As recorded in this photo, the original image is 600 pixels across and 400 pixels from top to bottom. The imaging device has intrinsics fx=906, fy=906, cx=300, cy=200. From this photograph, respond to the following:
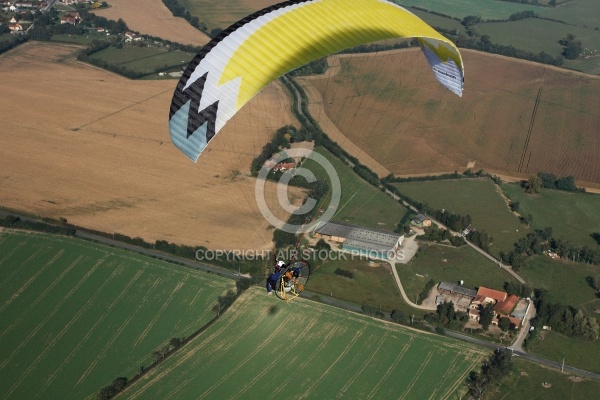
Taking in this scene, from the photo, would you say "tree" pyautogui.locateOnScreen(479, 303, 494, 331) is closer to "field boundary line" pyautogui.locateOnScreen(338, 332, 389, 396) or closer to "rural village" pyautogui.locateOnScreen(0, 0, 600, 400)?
"rural village" pyautogui.locateOnScreen(0, 0, 600, 400)

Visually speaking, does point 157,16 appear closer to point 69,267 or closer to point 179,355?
point 69,267

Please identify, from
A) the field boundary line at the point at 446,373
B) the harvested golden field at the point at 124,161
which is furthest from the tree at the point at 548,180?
the field boundary line at the point at 446,373

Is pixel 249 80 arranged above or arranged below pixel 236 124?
above

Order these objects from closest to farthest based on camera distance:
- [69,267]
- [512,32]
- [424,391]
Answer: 1. [424,391]
2. [69,267]
3. [512,32]

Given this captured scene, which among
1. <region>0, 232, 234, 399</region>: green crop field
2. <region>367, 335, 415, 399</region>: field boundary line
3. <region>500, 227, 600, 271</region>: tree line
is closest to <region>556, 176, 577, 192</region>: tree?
<region>500, 227, 600, 271</region>: tree line

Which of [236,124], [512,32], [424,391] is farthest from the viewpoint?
[512,32]

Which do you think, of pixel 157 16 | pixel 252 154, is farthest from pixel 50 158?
pixel 157 16

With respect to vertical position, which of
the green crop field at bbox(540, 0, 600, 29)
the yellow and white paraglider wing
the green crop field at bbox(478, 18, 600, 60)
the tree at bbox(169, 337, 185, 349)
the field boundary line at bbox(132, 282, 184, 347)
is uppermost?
the yellow and white paraglider wing

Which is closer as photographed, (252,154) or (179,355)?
(179,355)
